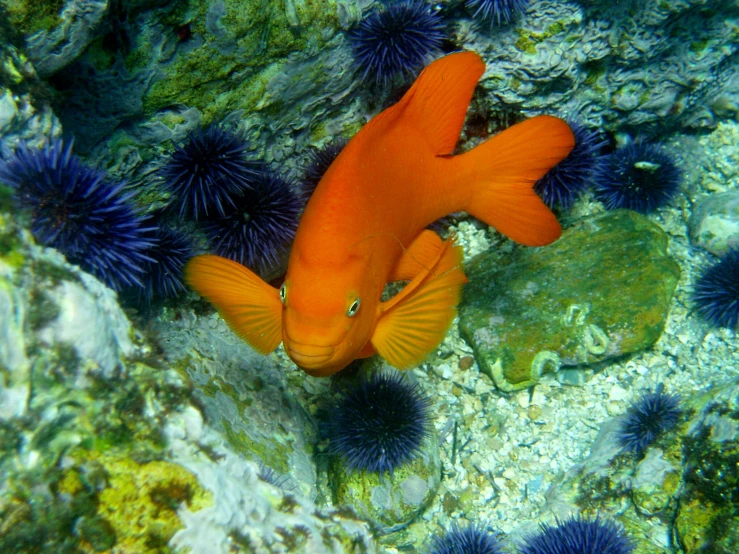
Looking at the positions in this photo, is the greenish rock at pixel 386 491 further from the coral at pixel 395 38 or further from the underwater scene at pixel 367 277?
the coral at pixel 395 38

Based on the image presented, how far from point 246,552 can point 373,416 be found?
187 cm

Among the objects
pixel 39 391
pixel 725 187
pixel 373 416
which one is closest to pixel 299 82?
pixel 373 416

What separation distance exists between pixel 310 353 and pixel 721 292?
339cm

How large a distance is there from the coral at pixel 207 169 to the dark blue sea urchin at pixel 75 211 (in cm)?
51

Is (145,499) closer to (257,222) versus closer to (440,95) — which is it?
(257,222)

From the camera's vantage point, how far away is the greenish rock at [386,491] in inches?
144

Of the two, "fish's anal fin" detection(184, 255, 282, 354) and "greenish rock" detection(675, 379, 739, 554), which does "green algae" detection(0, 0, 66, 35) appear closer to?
"fish's anal fin" detection(184, 255, 282, 354)

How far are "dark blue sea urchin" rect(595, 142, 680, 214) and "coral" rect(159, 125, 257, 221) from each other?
2.98 m

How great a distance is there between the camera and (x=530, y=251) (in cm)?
445

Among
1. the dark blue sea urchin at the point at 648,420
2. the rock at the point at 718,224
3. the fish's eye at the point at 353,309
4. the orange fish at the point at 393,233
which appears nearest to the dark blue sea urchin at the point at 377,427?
the orange fish at the point at 393,233

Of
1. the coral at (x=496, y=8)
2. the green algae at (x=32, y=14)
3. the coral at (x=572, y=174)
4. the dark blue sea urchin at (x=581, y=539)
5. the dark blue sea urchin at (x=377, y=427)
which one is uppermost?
the green algae at (x=32, y=14)

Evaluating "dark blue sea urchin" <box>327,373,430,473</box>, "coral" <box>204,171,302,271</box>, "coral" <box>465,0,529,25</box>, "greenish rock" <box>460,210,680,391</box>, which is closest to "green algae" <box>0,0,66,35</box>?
"coral" <box>204,171,302,271</box>

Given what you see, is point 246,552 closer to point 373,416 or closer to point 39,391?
point 39,391

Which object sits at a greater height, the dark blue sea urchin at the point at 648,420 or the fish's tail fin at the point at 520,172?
the fish's tail fin at the point at 520,172
